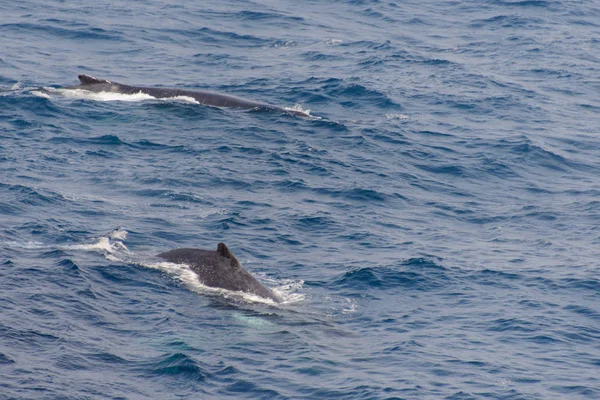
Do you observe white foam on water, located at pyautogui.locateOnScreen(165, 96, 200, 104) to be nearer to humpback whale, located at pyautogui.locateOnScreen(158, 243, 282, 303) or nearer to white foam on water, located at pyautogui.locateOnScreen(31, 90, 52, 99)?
white foam on water, located at pyautogui.locateOnScreen(31, 90, 52, 99)

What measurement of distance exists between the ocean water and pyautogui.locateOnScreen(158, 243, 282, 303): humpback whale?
407 mm

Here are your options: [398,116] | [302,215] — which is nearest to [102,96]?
[398,116]

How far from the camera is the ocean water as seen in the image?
24.9 metres

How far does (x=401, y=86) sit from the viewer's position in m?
54.6

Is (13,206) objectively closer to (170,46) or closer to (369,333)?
(369,333)

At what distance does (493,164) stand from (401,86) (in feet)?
39.4

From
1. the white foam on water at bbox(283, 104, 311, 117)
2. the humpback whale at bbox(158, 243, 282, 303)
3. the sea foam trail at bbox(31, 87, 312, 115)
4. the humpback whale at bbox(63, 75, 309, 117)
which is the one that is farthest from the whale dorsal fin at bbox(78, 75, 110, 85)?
the humpback whale at bbox(158, 243, 282, 303)

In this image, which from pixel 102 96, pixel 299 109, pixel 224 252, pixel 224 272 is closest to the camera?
pixel 224 252

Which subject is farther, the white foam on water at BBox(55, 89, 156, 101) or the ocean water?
the white foam on water at BBox(55, 89, 156, 101)

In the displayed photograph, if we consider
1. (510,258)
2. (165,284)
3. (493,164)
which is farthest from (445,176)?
(165,284)

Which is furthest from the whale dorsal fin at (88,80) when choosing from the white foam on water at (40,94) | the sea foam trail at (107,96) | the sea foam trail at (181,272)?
the sea foam trail at (181,272)

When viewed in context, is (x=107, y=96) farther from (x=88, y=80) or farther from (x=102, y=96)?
(x=88, y=80)

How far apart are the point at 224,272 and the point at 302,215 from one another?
7.39 metres

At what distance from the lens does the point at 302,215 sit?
35.9 metres
